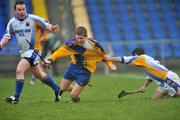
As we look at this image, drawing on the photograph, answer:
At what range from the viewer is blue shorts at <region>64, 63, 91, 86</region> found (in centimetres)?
1218

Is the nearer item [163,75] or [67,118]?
[67,118]

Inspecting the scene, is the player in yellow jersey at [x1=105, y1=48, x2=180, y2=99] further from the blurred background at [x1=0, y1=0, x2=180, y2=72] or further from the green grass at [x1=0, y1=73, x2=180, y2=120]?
the blurred background at [x1=0, y1=0, x2=180, y2=72]

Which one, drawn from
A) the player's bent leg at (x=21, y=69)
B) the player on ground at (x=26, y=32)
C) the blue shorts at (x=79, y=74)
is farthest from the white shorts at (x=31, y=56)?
the blue shorts at (x=79, y=74)

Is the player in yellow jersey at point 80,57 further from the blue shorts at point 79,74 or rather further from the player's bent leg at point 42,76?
the player's bent leg at point 42,76

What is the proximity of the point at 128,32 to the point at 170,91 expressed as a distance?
1565cm

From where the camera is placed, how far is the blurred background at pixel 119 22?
2555 centimetres

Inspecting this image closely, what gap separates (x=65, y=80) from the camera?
12.5 meters

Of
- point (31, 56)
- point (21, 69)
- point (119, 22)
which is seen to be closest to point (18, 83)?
point (21, 69)

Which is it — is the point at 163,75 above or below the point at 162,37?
above

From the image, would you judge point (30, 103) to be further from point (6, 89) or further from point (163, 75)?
point (6, 89)

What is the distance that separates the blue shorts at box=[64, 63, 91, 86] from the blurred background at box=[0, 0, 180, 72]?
38.7 feet

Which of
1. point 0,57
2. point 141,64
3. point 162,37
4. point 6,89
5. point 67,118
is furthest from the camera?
point 162,37

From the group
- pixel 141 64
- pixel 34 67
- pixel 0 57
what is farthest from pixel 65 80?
pixel 0 57

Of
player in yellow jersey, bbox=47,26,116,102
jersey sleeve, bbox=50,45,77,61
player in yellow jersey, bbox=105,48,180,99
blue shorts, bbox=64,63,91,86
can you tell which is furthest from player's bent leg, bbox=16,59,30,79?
player in yellow jersey, bbox=105,48,180,99
